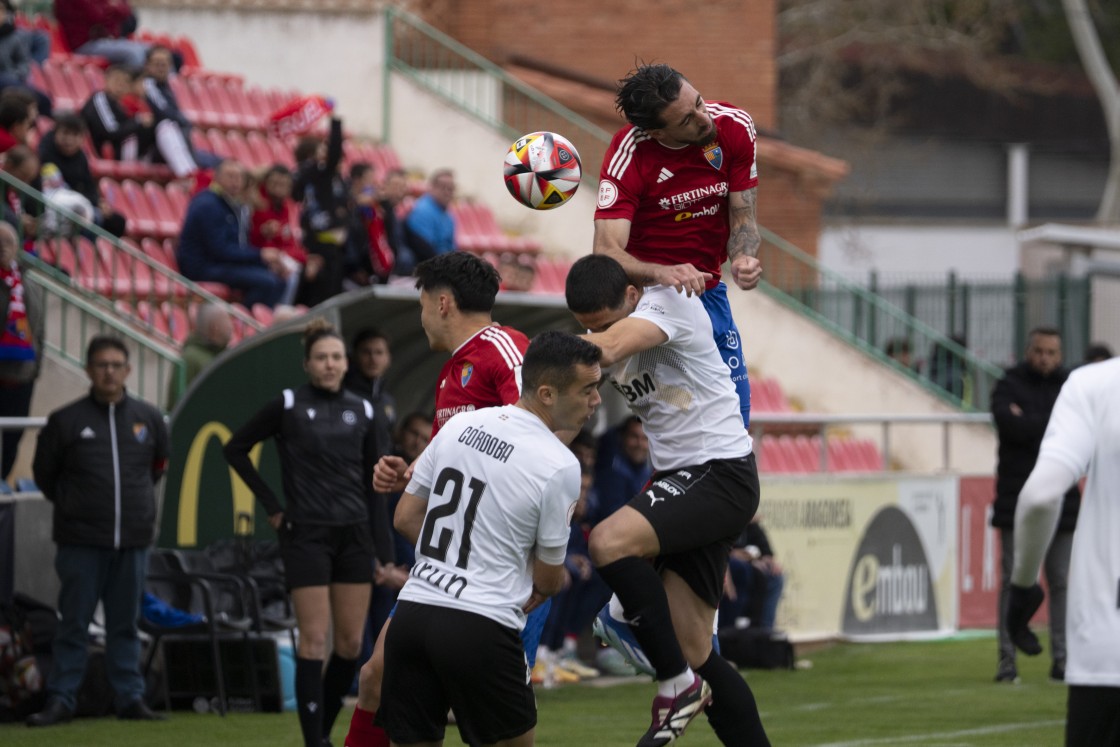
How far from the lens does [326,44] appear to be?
22547 mm

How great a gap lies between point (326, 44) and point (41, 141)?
25.5 ft

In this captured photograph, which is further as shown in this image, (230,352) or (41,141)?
(41,141)

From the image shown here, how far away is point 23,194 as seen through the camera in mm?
14156

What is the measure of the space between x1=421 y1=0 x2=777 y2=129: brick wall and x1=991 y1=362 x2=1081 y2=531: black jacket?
13.3 meters

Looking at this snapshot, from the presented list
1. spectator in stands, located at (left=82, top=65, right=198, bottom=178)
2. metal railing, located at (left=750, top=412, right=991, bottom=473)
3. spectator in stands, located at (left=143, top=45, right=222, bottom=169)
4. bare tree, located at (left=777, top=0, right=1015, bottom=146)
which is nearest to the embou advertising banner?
metal railing, located at (left=750, top=412, right=991, bottom=473)

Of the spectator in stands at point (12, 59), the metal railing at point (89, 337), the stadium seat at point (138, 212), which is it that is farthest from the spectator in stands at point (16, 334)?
the spectator in stands at point (12, 59)

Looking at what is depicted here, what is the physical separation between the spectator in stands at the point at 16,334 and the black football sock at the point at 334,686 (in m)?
3.42

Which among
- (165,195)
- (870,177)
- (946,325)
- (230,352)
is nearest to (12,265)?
(230,352)

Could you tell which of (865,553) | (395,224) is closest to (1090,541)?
(865,553)

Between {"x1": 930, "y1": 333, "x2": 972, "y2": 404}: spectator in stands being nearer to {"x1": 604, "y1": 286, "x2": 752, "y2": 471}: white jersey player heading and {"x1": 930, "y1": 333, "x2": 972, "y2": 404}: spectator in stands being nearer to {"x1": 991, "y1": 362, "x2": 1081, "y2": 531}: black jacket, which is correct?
{"x1": 991, "y1": 362, "x2": 1081, "y2": 531}: black jacket

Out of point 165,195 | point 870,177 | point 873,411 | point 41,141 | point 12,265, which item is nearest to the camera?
point 12,265

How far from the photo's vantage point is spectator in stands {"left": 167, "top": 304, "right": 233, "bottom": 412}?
12.5m

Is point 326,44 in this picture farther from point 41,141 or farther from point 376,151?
point 41,141

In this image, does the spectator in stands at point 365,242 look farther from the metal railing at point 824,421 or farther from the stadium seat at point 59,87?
the stadium seat at point 59,87
